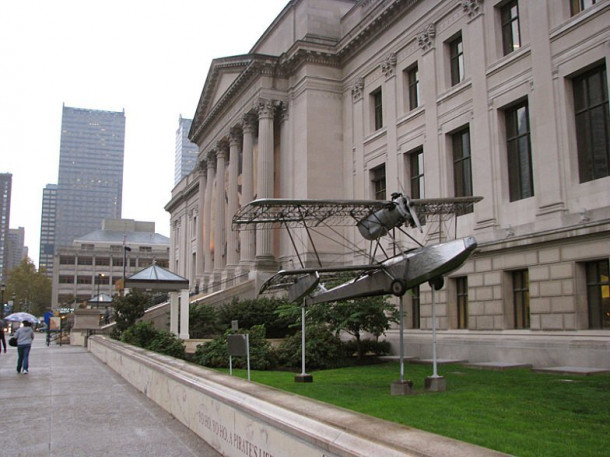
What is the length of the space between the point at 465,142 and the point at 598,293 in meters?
10.7

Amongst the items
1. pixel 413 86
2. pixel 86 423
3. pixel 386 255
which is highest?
pixel 413 86

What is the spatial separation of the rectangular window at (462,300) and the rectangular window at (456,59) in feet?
31.7

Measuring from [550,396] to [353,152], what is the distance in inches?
1048

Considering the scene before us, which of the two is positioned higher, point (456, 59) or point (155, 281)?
point (456, 59)

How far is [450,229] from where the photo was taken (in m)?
27.2

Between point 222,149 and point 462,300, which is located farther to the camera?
point 222,149

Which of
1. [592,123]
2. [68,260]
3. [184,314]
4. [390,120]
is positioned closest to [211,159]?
[390,120]

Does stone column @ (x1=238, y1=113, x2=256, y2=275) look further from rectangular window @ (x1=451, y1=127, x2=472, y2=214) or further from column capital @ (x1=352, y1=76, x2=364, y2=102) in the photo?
rectangular window @ (x1=451, y1=127, x2=472, y2=214)

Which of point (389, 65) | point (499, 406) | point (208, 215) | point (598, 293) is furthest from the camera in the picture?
point (208, 215)

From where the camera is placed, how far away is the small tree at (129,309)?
113 feet

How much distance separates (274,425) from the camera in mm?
6375

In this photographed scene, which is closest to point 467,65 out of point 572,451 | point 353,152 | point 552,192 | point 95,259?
point 552,192

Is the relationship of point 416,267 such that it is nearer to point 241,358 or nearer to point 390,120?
point 241,358

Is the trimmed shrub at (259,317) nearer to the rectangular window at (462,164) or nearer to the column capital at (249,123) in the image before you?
the rectangular window at (462,164)
